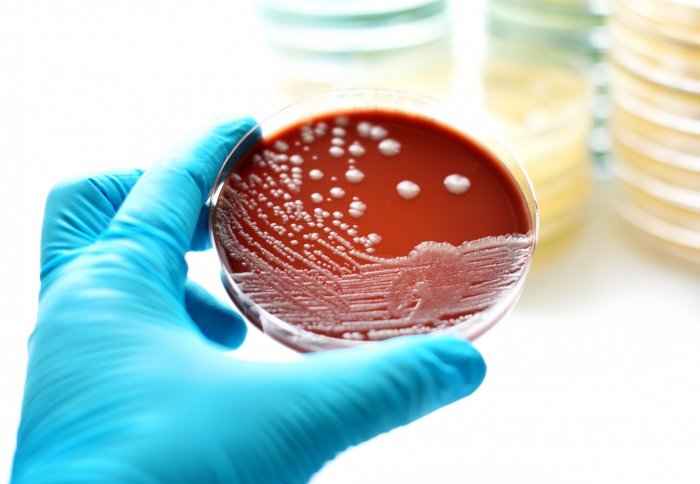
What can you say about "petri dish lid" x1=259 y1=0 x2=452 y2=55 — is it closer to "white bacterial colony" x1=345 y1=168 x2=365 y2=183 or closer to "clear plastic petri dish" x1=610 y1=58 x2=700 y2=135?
"clear plastic petri dish" x1=610 y1=58 x2=700 y2=135

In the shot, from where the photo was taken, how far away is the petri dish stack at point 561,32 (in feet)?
5.97

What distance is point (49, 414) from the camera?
1062mm

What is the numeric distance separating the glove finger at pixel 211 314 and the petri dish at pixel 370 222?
20 centimetres

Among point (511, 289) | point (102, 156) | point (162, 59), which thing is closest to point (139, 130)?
point (102, 156)

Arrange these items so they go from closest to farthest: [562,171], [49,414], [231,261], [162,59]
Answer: [49,414], [231,261], [562,171], [162,59]

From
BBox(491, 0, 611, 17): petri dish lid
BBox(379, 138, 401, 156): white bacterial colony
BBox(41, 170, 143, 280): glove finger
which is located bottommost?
BBox(41, 170, 143, 280): glove finger

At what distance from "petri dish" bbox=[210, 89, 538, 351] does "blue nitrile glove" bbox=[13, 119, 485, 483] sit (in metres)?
0.06

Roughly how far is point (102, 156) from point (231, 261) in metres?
1.02

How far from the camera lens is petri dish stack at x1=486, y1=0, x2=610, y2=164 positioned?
71.7 inches

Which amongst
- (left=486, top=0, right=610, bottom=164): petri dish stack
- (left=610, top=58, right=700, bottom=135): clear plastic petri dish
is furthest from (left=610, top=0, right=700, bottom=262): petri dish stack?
(left=486, top=0, right=610, bottom=164): petri dish stack

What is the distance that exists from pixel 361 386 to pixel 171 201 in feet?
1.41

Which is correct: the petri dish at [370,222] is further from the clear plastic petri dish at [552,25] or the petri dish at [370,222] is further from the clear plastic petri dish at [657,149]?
the clear plastic petri dish at [552,25]

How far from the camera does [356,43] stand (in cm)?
189

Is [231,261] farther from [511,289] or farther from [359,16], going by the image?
[359,16]
